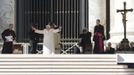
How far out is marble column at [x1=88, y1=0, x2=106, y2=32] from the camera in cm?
3097

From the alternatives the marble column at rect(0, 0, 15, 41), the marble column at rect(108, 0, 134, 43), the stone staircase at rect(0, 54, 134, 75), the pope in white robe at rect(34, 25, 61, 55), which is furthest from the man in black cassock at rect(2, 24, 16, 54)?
the marble column at rect(0, 0, 15, 41)

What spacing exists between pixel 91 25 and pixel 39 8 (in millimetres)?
3953

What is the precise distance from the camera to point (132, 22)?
26.1 meters

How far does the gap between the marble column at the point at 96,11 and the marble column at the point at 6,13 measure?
12.7 ft

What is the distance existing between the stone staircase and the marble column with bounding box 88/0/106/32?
10.7 meters

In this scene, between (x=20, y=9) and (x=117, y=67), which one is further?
(x=20, y=9)

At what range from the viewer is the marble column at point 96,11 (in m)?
31.0

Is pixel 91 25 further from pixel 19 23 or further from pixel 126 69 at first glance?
pixel 126 69

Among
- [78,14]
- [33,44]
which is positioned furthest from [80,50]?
[78,14]

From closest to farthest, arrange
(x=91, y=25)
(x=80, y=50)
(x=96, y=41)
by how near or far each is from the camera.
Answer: (x=96, y=41), (x=80, y=50), (x=91, y=25)

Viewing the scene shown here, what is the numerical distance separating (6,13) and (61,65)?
12568 millimetres

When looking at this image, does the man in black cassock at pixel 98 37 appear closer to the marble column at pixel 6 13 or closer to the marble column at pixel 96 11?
the marble column at pixel 96 11

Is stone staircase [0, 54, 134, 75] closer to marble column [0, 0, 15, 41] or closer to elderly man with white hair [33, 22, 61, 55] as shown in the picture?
elderly man with white hair [33, 22, 61, 55]

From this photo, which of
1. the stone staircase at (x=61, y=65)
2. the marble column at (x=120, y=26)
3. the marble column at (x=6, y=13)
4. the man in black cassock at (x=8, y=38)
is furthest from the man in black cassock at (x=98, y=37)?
the marble column at (x=6, y=13)
